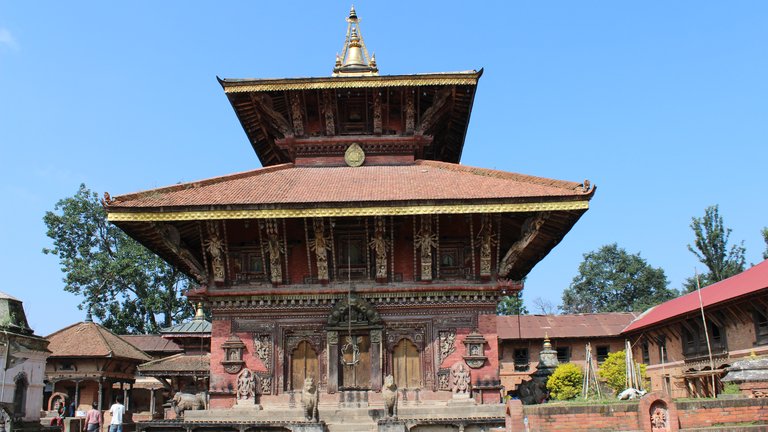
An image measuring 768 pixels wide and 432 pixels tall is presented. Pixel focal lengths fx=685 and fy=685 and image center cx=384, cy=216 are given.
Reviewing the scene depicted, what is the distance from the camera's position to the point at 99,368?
37.3m

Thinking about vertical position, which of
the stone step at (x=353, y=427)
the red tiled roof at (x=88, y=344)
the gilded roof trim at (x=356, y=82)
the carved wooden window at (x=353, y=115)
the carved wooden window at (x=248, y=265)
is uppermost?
the gilded roof trim at (x=356, y=82)

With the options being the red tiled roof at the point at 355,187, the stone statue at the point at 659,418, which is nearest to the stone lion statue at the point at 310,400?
the red tiled roof at the point at 355,187

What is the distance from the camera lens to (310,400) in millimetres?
15578

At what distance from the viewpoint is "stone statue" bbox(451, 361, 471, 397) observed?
1731 centimetres

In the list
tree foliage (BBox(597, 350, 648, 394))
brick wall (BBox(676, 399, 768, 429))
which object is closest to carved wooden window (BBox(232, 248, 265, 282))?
brick wall (BBox(676, 399, 768, 429))

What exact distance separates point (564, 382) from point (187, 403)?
563 inches

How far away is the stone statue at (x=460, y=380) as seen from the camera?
682 inches

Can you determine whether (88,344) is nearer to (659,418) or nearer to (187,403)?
(187,403)

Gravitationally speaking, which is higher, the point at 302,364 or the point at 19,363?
the point at 19,363

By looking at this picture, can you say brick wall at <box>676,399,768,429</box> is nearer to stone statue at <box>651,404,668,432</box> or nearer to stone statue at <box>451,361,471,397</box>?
stone statue at <box>651,404,668,432</box>

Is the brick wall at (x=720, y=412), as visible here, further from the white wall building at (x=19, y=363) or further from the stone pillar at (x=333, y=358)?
the white wall building at (x=19, y=363)

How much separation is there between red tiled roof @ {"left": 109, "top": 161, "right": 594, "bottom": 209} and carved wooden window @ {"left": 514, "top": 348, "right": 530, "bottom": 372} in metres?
26.1

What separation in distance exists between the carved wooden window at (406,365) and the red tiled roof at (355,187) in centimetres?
410

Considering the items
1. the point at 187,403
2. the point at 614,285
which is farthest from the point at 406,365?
the point at 614,285
